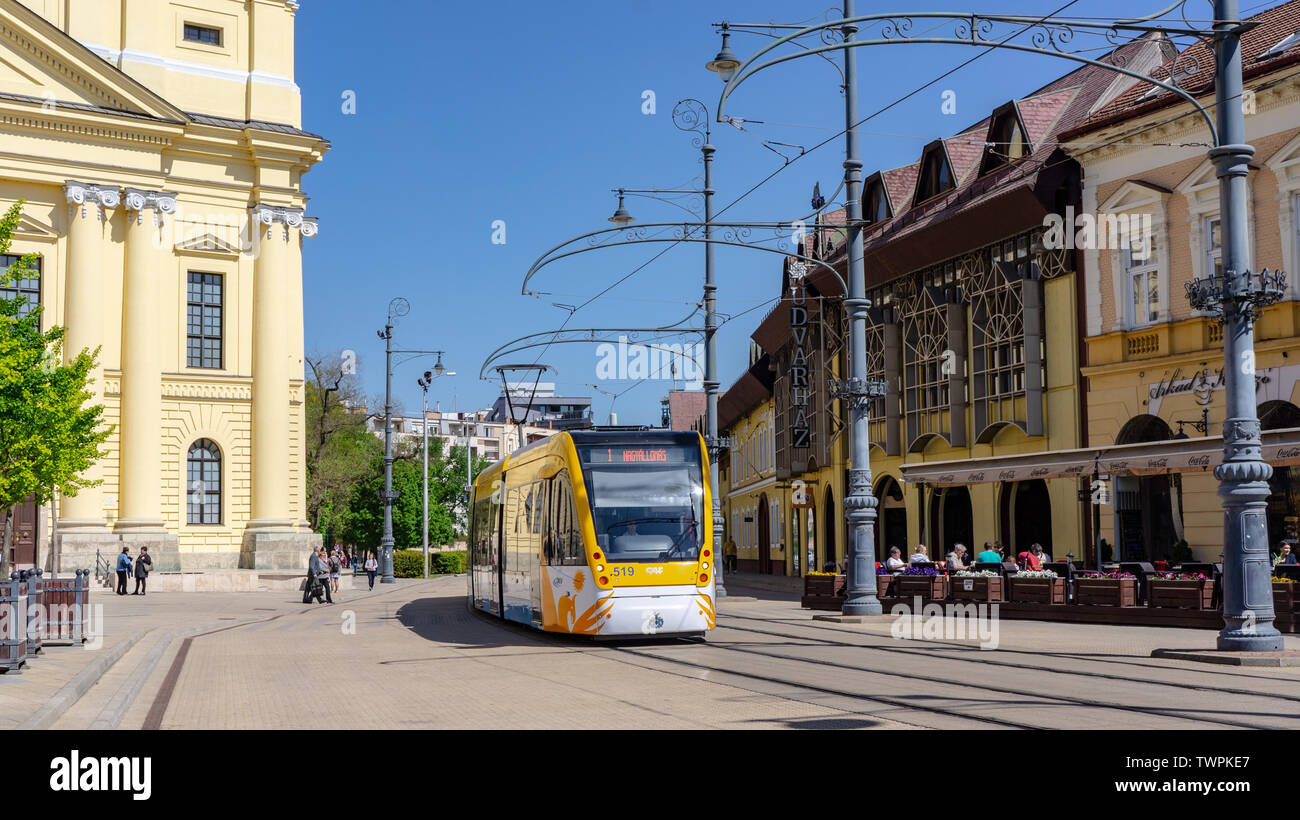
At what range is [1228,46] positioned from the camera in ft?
51.5

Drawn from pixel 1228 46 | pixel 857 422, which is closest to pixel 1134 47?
pixel 857 422

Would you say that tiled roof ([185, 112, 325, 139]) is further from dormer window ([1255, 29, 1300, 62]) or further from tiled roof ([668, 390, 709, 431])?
tiled roof ([668, 390, 709, 431])

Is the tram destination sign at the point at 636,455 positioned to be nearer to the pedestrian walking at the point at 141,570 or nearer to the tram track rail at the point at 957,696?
the tram track rail at the point at 957,696

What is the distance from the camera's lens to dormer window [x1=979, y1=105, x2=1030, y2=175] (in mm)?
36062

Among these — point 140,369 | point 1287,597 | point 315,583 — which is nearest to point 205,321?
point 140,369

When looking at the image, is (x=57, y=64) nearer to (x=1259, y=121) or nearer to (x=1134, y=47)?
(x=1134, y=47)

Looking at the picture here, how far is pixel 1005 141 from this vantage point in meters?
37.0

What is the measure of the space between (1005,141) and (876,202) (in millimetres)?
8471

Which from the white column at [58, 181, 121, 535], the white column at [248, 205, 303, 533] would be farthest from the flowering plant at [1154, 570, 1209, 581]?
the white column at [58, 181, 121, 535]

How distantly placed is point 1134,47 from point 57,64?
31893 mm

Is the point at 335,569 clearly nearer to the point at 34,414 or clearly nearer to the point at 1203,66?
the point at 34,414

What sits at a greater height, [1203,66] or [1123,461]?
[1203,66]

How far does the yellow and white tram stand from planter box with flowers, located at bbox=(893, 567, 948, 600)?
8.67 meters
